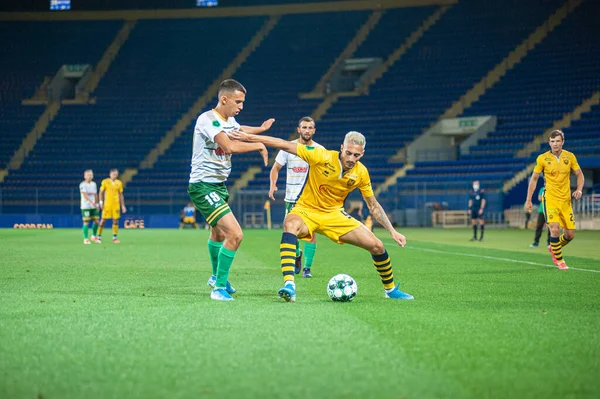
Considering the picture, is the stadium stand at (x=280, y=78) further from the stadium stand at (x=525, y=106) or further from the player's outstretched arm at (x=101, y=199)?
the player's outstretched arm at (x=101, y=199)

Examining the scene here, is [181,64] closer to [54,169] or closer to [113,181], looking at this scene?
[54,169]

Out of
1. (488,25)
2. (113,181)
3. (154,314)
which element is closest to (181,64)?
(488,25)

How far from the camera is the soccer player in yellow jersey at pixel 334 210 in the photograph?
8312mm

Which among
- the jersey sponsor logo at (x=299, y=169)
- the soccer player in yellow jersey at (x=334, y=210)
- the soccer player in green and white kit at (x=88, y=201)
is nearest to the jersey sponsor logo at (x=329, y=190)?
the soccer player in yellow jersey at (x=334, y=210)

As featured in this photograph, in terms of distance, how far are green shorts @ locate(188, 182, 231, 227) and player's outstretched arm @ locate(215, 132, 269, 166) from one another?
633 millimetres

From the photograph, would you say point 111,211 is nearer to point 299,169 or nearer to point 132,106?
point 299,169

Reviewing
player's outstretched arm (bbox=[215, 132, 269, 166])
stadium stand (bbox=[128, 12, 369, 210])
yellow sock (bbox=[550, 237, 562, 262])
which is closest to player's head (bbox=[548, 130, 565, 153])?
yellow sock (bbox=[550, 237, 562, 262])

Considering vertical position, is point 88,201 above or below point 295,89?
below

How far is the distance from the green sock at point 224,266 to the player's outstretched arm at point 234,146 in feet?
3.61

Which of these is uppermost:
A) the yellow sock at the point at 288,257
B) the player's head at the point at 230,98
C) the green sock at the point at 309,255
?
the player's head at the point at 230,98

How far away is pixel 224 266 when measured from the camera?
8.51 m

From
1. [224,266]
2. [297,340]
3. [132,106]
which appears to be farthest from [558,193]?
[132,106]

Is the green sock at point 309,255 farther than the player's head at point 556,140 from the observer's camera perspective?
No

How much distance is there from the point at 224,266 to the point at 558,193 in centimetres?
709
